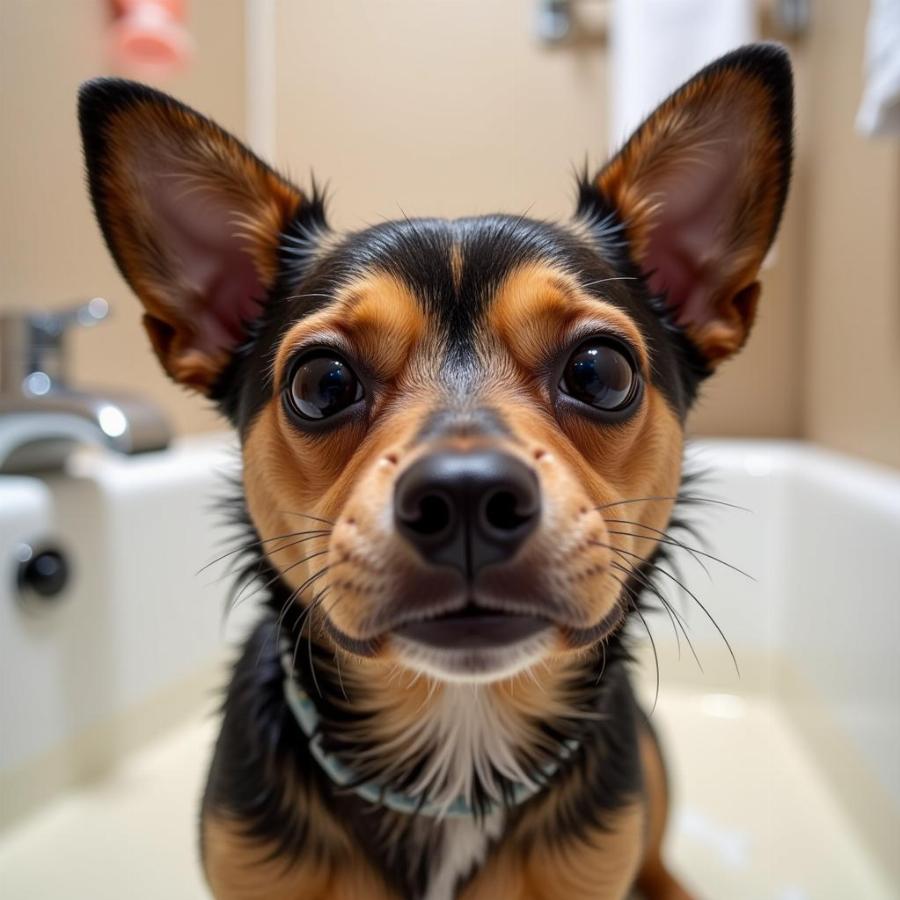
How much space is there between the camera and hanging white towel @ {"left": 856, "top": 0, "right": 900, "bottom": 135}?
125cm

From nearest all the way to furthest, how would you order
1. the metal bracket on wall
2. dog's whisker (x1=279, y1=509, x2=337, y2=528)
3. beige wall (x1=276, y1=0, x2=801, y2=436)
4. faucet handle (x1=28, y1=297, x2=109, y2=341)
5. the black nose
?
the black nose, dog's whisker (x1=279, y1=509, x2=337, y2=528), faucet handle (x1=28, y1=297, x2=109, y2=341), the metal bracket on wall, beige wall (x1=276, y1=0, x2=801, y2=436)

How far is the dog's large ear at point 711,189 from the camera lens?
84cm

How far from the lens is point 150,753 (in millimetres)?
1520

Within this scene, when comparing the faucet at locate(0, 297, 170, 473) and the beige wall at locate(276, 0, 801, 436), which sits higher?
the beige wall at locate(276, 0, 801, 436)

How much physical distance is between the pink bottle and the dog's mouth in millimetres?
1659

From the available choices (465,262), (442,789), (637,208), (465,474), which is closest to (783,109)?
(637,208)

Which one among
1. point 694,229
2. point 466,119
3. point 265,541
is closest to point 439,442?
point 265,541

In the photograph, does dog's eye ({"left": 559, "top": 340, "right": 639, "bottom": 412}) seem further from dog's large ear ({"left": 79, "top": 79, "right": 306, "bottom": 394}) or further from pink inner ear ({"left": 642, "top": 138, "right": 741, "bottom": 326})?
dog's large ear ({"left": 79, "top": 79, "right": 306, "bottom": 394})

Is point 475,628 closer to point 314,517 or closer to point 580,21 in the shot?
point 314,517

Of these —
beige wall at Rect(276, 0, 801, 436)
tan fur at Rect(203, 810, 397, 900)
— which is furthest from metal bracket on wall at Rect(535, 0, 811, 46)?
tan fur at Rect(203, 810, 397, 900)

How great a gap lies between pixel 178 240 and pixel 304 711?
569 millimetres

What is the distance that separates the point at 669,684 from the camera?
6.12 ft

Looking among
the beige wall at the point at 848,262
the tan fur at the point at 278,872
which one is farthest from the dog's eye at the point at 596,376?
the beige wall at the point at 848,262

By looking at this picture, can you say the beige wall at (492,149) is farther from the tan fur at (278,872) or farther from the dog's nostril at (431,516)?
the dog's nostril at (431,516)
